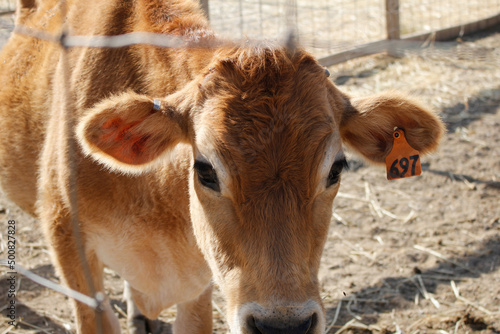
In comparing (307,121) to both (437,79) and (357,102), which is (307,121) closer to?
(357,102)

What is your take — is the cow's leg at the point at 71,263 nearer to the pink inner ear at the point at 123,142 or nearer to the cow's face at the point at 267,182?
the pink inner ear at the point at 123,142

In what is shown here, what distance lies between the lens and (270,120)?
235 cm

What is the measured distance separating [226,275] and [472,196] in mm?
3796

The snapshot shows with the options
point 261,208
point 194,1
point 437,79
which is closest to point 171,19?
point 194,1

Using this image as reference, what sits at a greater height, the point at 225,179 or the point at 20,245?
the point at 225,179

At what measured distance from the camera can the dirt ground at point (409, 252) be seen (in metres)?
4.08

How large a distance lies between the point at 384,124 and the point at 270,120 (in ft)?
2.38

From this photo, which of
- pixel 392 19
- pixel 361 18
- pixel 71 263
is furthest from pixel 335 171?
pixel 361 18

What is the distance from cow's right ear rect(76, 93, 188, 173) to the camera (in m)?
A: 2.49

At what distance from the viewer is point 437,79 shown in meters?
7.94

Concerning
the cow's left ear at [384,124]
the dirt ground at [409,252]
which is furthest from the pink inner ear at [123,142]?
the dirt ground at [409,252]

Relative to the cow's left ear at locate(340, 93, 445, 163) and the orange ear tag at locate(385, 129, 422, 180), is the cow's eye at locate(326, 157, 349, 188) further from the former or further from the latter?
the orange ear tag at locate(385, 129, 422, 180)

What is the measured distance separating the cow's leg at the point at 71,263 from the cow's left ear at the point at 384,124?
5.25 feet

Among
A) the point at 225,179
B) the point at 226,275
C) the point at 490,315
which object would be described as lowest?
the point at 490,315
